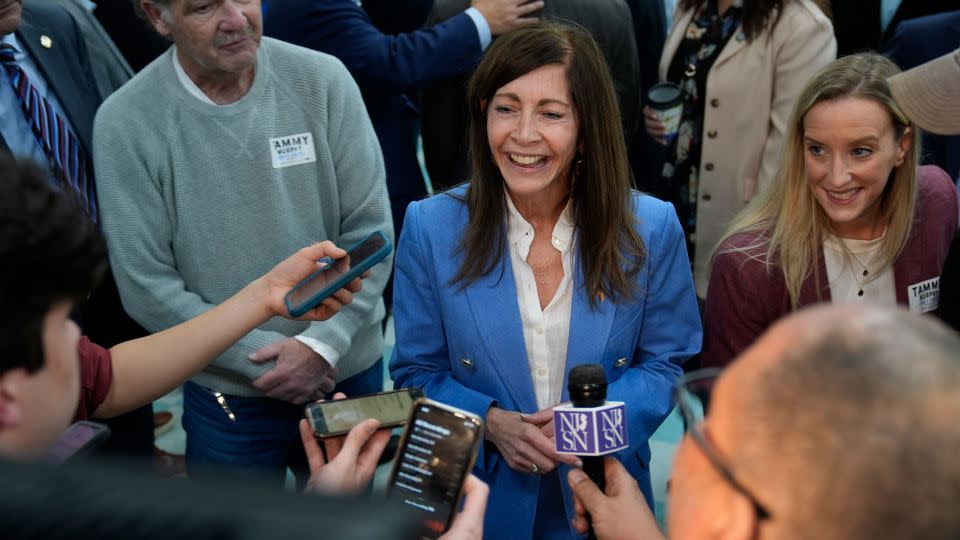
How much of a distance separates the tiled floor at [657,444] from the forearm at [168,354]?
1774 mm

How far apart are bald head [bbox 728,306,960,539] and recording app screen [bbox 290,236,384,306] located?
1.53 meters

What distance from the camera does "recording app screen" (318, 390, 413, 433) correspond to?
2.04m

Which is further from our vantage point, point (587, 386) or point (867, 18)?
point (867, 18)

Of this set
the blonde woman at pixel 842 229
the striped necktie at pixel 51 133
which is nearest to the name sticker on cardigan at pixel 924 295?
the blonde woman at pixel 842 229

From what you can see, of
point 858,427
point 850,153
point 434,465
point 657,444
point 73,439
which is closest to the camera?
point 858,427

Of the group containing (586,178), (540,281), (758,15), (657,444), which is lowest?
(657,444)

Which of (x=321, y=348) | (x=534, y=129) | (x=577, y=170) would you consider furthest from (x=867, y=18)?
(x=321, y=348)

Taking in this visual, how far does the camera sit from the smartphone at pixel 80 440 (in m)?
1.34

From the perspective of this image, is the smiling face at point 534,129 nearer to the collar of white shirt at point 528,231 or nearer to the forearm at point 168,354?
the collar of white shirt at point 528,231

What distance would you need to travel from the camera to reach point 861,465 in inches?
38.9

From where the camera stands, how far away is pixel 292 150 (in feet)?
9.75

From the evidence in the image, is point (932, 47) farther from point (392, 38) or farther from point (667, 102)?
point (392, 38)

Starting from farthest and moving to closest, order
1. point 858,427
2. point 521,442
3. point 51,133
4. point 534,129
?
point 51,133
point 534,129
point 521,442
point 858,427

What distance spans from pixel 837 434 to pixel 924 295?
200 cm
